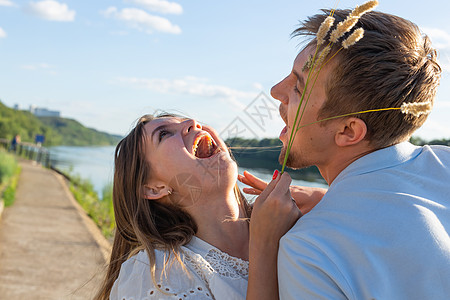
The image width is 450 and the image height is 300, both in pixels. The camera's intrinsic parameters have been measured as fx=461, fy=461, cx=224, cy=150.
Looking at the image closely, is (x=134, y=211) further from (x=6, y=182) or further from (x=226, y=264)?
(x=6, y=182)

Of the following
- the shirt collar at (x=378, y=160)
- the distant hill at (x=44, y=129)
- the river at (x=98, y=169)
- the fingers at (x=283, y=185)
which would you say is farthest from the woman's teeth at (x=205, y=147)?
the distant hill at (x=44, y=129)

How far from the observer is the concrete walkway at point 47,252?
20.0 ft

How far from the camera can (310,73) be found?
5.66ft

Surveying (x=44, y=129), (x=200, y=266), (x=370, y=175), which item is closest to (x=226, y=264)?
(x=200, y=266)

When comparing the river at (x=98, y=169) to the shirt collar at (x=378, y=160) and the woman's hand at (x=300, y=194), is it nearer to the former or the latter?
the woman's hand at (x=300, y=194)

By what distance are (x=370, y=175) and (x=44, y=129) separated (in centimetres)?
7455

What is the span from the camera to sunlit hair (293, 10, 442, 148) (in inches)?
64.4

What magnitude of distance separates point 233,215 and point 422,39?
4.39 ft

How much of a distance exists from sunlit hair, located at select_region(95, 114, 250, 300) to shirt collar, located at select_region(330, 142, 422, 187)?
1.18 meters

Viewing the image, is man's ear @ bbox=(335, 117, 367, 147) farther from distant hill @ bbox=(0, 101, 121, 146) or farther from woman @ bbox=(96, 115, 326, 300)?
distant hill @ bbox=(0, 101, 121, 146)

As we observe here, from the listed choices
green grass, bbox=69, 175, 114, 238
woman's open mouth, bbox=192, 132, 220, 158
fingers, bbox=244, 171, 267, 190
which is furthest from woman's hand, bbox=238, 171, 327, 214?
green grass, bbox=69, 175, 114, 238

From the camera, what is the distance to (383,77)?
1634mm

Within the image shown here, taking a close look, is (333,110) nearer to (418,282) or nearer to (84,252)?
(418,282)

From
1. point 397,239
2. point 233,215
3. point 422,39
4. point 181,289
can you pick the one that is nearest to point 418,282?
point 397,239
